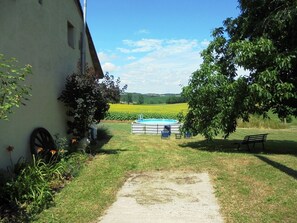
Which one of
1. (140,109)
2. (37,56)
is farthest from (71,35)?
(140,109)

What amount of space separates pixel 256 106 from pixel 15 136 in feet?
30.3

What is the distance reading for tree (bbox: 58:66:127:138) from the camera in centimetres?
1191

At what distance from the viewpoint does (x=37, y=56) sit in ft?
31.3

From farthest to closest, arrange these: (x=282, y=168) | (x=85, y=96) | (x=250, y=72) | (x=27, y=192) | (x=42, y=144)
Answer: (x=250, y=72)
(x=85, y=96)
(x=42, y=144)
(x=282, y=168)
(x=27, y=192)

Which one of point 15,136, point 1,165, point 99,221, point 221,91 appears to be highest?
point 221,91

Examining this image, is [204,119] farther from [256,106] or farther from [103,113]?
[103,113]

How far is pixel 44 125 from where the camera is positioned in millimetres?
10391

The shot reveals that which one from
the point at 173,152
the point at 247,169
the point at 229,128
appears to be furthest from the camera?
the point at 229,128

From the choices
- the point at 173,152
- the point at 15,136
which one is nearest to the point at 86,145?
the point at 173,152

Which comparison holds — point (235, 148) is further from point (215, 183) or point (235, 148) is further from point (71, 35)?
point (71, 35)

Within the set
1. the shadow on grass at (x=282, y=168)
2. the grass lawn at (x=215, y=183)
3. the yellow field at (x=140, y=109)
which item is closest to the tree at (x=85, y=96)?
the grass lawn at (x=215, y=183)

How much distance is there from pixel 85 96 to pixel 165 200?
20.4 feet

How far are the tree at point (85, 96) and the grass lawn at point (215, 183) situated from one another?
4.33 ft

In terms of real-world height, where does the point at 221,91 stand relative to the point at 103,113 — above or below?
above
